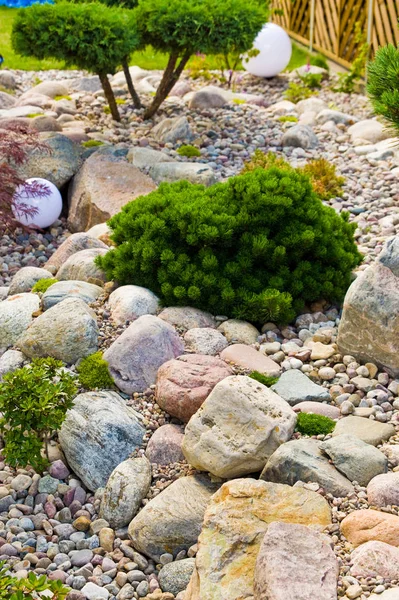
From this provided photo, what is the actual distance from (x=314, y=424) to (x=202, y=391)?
2.22 ft

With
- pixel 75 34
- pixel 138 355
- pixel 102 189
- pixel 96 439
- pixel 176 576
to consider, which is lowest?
pixel 176 576

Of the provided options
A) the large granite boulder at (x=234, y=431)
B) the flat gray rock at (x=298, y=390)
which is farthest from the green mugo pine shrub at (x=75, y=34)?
the large granite boulder at (x=234, y=431)

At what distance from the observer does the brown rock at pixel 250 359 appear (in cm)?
511

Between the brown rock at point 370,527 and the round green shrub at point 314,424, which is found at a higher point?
the round green shrub at point 314,424

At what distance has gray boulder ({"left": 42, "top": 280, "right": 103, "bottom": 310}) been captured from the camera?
5613 millimetres

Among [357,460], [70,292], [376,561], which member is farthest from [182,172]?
[376,561]

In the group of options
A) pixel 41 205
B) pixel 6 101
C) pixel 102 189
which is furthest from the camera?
pixel 6 101

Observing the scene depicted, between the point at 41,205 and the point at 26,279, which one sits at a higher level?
the point at 41,205

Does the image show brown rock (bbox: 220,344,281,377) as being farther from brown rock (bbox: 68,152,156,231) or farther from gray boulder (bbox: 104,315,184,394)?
brown rock (bbox: 68,152,156,231)

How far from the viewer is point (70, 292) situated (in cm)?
571

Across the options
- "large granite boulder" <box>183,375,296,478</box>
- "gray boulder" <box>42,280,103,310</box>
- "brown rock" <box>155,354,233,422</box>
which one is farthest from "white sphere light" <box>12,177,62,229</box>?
"large granite boulder" <box>183,375,296,478</box>

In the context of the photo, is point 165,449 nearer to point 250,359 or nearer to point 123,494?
point 123,494

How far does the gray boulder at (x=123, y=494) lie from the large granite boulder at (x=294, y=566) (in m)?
1.10

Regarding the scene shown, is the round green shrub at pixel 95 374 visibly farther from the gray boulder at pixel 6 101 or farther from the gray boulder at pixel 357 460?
the gray boulder at pixel 6 101
